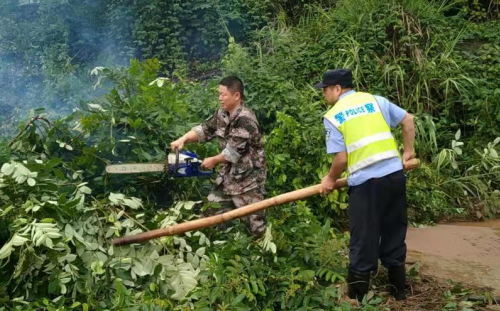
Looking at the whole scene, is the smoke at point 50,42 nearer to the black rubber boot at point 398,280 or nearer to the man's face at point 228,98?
the man's face at point 228,98

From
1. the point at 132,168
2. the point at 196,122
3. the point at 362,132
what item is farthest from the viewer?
the point at 196,122

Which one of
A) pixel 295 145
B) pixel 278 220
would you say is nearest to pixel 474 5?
pixel 295 145

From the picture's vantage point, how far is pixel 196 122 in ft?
20.1

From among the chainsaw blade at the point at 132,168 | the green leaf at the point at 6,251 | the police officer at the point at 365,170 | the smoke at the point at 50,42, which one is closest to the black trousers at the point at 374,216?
the police officer at the point at 365,170

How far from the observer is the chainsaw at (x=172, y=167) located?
484cm

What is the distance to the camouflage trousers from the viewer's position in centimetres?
512

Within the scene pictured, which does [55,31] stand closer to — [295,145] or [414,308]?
[295,145]

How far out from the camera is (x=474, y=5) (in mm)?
10633

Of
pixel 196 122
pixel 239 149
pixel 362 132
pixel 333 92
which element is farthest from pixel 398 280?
pixel 196 122

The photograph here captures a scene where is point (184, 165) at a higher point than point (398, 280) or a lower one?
higher

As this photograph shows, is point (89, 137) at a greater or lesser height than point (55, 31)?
greater

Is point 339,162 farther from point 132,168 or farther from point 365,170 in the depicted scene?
point 132,168

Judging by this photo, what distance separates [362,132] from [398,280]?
3.88ft

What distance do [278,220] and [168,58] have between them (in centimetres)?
643
